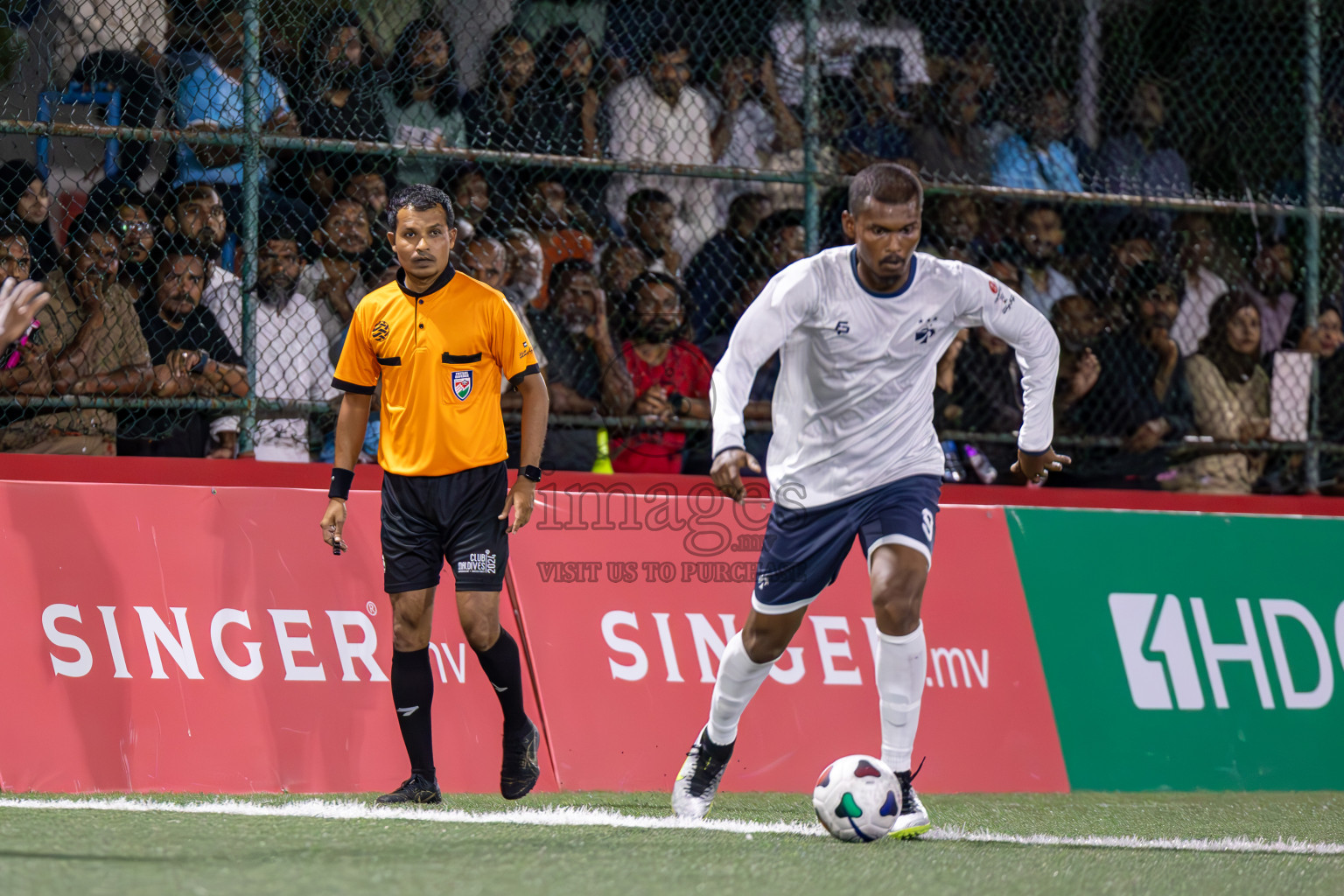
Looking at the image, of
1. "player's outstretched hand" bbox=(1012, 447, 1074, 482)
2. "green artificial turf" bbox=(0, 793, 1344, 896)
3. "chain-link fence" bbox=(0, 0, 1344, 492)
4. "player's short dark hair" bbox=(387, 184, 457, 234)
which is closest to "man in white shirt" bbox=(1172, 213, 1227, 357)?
"chain-link fence" bbox=(0, 0, 1344, 492)

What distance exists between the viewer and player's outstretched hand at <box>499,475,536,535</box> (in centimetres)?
513

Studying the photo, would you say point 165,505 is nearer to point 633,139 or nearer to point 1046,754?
point 633,139

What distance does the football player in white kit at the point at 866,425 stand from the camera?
14.8 feet

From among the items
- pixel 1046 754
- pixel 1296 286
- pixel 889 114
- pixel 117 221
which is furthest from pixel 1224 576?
pixel 117 221

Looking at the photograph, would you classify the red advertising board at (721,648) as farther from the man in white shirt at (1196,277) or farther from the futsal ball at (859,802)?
the man in white shirt at (1196,277)

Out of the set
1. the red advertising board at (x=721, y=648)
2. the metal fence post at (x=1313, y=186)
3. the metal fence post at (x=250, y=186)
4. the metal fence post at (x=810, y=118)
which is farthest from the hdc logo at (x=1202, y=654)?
the metal fence post at (x=250, y=186)

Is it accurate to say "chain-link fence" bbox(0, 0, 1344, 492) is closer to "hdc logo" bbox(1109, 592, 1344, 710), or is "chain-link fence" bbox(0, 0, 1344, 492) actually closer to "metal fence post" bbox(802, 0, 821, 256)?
"metal fence post" bbox(802, 0, 821, 256)

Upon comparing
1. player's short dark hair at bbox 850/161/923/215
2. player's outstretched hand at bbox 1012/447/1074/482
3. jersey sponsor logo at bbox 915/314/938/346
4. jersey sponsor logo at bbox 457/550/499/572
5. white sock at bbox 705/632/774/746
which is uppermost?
player's short dark hair at bbox 850/161/923/215

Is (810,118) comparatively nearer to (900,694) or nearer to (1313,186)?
(1313,186)

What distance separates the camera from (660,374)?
740 centimetres

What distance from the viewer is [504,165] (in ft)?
22.8

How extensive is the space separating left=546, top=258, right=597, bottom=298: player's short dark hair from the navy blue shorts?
2.95 meters

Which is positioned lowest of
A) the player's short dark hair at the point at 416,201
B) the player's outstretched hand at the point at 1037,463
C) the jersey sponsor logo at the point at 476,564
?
the jersey sponsor logo at the point at 476,564

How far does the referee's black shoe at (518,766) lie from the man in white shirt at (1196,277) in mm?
5038
